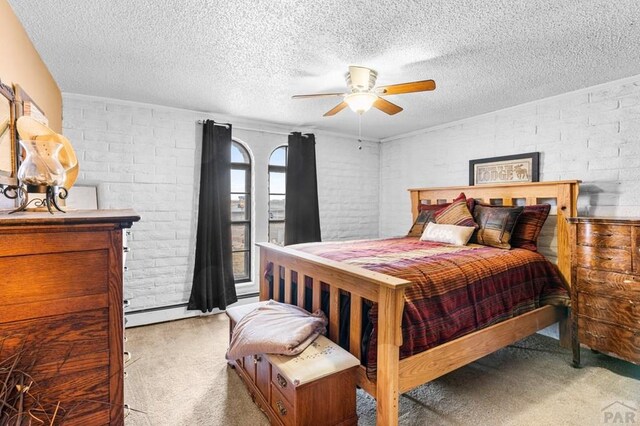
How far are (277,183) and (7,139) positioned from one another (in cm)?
284

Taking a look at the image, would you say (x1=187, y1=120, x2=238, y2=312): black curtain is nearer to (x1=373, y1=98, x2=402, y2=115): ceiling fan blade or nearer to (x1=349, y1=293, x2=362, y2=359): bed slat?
(x1=373, y1=98, x2=402, y2=115): ceiling fan blade

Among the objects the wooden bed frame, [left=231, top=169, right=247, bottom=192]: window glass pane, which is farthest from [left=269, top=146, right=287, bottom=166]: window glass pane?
the wooden bed frame

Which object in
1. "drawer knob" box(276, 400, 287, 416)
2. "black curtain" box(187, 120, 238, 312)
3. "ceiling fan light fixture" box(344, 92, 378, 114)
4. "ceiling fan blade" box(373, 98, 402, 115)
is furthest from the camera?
"black curtain" box(187, 120, 238, 312)

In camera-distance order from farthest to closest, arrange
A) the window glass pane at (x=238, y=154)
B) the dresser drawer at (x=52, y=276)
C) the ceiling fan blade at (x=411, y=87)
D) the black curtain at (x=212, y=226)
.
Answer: the window glass pane at (x=238, y=154) < the black curtain at (x=212, y=226) < the ceiling fan blade at (x=411, y=87) < the dresser drawer at (x=52, y=276)

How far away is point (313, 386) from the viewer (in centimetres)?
157

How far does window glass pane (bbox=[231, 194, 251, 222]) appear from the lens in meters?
3.89

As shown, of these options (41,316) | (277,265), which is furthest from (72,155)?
(277,265)

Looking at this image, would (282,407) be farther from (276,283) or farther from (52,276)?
(52,276)

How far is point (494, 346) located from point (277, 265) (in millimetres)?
1650

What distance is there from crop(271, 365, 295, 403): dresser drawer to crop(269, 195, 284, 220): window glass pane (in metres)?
2.58

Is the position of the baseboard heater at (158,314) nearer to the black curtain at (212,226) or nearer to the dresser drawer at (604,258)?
the black curtain at (212,226)

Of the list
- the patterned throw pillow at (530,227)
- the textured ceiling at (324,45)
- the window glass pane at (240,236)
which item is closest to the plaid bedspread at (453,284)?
the patterned throw pillow at (530,227)

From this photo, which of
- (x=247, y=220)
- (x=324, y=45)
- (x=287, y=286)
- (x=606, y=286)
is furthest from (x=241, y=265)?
(x=606, y=286)

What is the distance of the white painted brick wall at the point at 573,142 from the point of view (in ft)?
8.35
